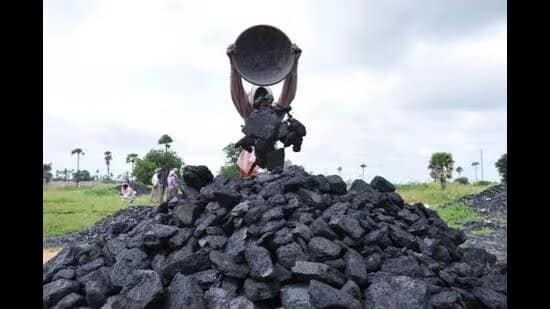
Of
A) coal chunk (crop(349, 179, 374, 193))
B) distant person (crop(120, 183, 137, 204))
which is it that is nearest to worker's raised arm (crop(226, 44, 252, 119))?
coal chunk (crop(349, 179, 374, 193))

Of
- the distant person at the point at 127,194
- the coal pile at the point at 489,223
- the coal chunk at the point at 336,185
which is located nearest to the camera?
the coal chunk at the point at 336,185

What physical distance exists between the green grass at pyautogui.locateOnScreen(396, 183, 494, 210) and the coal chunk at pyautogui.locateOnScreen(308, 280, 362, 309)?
1091 centimetres

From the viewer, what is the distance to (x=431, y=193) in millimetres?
17562

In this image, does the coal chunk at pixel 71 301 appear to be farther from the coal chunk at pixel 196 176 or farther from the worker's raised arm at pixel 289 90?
the worker's raised arm at pixel 289 90

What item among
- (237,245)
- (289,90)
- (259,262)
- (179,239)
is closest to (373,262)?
(259,262)

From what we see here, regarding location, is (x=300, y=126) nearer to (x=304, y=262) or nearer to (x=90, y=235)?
(x=304, y=262)

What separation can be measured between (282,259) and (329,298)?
0.70 meters

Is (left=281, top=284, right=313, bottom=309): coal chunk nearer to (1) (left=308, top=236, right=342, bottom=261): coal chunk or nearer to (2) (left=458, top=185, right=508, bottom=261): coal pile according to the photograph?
(1) (left=308, top=236, right=342, bottom=261): coal chunk

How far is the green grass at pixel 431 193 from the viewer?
15942 mm

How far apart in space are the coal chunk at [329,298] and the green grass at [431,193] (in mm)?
10910

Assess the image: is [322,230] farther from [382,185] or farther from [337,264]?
[382,185]

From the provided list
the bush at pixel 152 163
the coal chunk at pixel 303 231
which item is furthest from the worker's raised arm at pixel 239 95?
the bush at pixel 152 163
